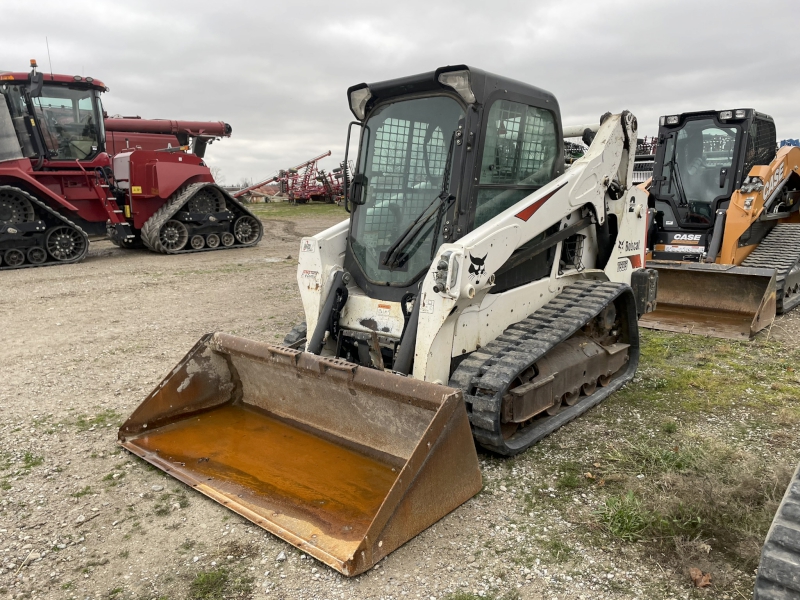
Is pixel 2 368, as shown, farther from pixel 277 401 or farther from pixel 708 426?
pixel 708 426

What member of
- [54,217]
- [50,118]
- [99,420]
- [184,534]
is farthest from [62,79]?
[184,534]

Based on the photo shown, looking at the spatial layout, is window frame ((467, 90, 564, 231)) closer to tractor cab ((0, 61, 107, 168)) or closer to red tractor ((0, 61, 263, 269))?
red tractor ((0, 61, 263, 269))

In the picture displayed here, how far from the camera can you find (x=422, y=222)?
4.03 meters

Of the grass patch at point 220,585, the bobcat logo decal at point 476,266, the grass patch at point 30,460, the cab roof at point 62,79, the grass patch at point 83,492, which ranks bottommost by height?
the grass patch at point 30,460

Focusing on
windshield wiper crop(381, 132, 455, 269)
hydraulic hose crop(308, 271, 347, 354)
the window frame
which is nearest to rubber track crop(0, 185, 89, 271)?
hydraulic hose crop(308, 271, 347, 354)

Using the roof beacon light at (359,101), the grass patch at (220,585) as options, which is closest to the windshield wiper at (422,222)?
the roof beacon light at (359,101)

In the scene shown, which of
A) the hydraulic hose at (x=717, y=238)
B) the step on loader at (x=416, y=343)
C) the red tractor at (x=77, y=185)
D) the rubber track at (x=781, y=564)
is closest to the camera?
the rubber track at (x=781, y=564)

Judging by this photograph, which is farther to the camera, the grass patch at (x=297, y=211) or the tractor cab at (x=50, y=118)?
the grass patch at (x=297, y=211)

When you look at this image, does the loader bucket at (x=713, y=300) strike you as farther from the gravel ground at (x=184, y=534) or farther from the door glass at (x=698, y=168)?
the gravel ground at (x=184, y=534)

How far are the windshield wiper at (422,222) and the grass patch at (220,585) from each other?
2.15 meters

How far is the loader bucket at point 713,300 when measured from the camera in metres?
6.57

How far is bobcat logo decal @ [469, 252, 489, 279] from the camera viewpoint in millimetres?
3537

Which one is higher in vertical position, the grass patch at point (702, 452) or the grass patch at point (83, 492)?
the grass patch at point (702, 452)

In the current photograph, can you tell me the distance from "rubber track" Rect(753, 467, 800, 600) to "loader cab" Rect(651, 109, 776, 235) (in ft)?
24.0
